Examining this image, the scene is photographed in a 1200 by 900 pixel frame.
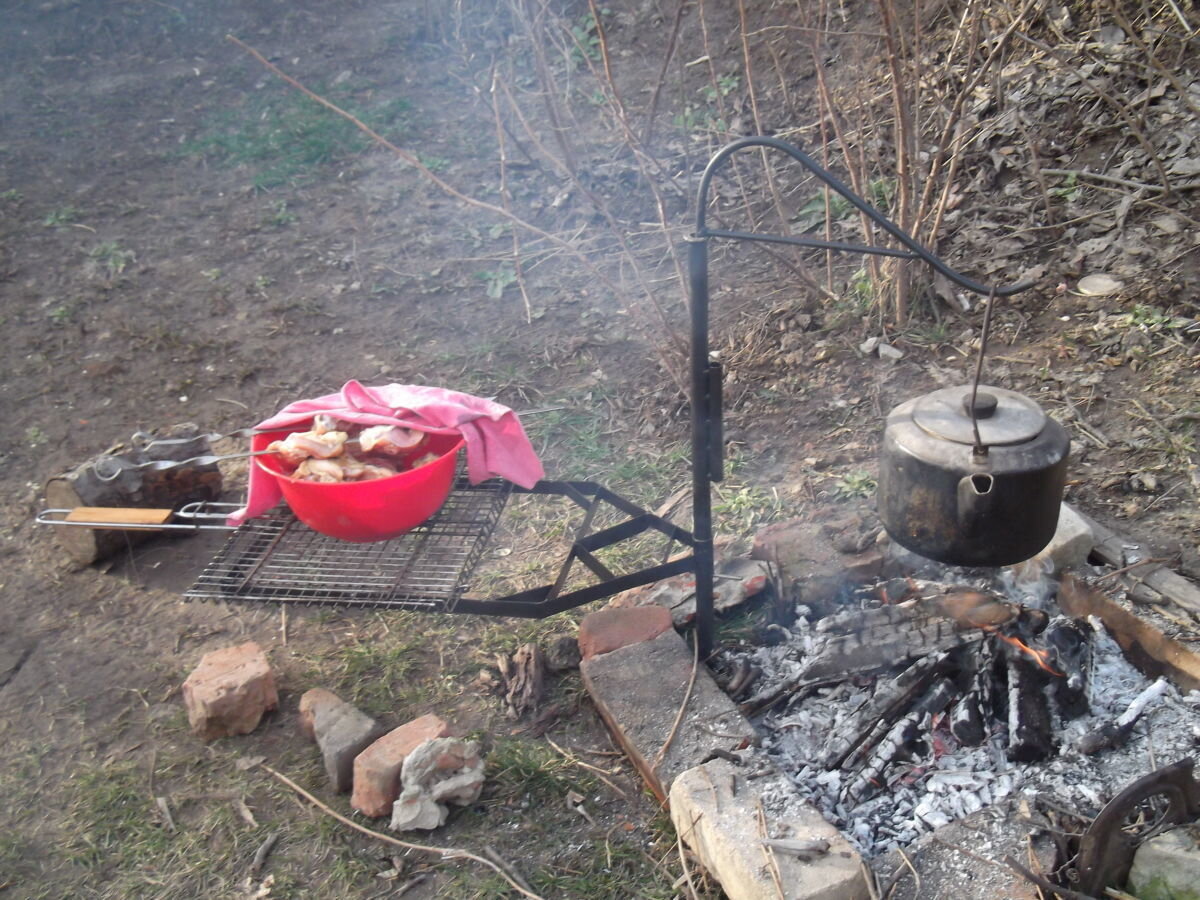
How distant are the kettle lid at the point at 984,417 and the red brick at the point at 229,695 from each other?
230 centimetres

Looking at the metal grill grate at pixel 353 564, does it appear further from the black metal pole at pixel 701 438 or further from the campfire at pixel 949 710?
the campfire at pixel 949 710

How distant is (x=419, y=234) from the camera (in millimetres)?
6602

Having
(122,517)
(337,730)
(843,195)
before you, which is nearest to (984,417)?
(843,195)

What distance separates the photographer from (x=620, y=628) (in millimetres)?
3188

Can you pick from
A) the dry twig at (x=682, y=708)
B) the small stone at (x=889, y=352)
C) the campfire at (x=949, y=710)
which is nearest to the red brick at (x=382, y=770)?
the dry twig at (x=682, y=708)

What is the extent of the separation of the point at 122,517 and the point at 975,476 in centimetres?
267

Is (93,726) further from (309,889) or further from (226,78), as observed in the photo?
(226,78)

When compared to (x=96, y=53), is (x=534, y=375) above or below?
below

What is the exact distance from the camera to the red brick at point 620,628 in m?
3.15

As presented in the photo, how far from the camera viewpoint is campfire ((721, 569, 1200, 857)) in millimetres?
2521

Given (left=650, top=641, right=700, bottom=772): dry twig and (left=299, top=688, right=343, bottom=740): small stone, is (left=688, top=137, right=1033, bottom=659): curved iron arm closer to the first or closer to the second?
(left=650, top=641, right=700, bottom=772): dry twig

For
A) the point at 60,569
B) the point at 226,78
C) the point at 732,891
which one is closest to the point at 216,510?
the point at 60,569

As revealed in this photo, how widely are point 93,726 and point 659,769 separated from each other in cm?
203

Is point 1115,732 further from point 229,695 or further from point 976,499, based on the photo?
point 229,695
